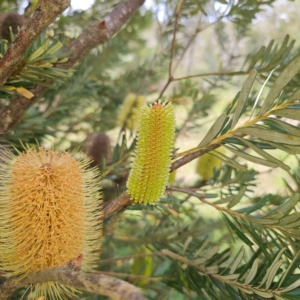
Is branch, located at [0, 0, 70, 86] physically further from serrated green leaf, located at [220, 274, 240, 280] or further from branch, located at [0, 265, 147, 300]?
serrated green leaf, located at [220, 274, 240, 280]

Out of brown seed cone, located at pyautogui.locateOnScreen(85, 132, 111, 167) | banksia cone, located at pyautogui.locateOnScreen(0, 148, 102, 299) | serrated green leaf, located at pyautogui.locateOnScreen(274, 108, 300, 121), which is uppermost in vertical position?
brown seed cone, located at pyautogui.locateOnScreen(85, 132, 111, 167)

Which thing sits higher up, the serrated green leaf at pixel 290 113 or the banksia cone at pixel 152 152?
the serrated green leaf at pixel 290 113

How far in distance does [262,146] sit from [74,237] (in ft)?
0.64

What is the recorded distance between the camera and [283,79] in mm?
354

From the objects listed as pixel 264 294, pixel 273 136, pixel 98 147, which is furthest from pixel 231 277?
pixel 98 147

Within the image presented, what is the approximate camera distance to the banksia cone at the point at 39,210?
0.38m

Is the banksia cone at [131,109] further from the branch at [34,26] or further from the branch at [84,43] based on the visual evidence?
the branch at [34,26]

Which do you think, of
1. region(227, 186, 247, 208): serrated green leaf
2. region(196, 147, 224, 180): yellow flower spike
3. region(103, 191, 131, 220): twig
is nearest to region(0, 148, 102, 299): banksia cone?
region(103, 191, 131, 220): twig

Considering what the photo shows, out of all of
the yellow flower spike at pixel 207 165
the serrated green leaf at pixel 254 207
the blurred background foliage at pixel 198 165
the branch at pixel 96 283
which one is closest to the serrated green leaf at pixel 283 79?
the blurred background foliage at pixel 198 165

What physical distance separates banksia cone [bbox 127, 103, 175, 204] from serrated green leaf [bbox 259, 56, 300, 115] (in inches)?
3.3

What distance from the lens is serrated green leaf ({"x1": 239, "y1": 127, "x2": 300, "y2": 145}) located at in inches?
13.9

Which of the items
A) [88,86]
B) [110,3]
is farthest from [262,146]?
[110,3]

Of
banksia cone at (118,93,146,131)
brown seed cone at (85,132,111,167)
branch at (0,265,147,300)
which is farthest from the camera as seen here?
banksia cone at (118,93,146,131)

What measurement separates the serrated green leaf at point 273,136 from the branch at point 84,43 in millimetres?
191
